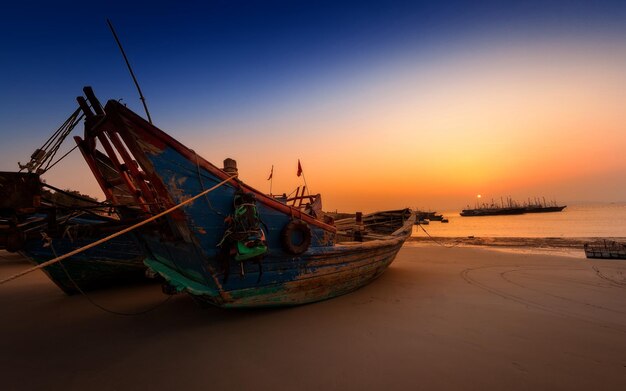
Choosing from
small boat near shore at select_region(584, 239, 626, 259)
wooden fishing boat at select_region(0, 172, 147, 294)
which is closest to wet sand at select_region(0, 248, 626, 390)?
wooden fishing boat at select_region(0, 172, 147, 294)

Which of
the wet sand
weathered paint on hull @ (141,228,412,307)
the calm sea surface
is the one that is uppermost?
weathered paint on hull @ (141,228,412,307)

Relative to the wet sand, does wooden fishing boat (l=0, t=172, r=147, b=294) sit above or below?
above

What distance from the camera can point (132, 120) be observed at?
10.4 ft

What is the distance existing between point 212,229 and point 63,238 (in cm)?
327

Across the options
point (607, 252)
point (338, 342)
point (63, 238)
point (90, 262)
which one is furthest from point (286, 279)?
point (607, 252)

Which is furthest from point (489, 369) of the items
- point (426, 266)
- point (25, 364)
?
point (426, 266)

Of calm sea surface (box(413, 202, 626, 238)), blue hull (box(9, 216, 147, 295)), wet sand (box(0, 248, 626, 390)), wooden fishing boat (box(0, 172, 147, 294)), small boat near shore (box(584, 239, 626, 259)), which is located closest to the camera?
wet sand (box(0, 248, 626, 390))

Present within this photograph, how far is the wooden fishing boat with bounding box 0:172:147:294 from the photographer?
3.14 meters

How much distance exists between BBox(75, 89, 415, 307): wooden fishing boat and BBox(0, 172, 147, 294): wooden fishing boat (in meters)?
0.76

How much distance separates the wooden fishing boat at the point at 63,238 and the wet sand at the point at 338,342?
0.67 m

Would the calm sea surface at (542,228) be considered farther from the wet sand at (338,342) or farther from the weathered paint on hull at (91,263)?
the weathered paint on hull at (91,263)

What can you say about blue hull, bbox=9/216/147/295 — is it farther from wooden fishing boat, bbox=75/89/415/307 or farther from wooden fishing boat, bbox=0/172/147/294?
wooden fishing boat, bbox=75/89/415/307

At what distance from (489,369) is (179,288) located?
4056 millimetres

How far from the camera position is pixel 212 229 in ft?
12.1
